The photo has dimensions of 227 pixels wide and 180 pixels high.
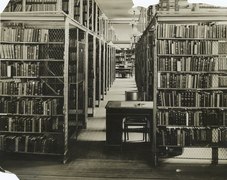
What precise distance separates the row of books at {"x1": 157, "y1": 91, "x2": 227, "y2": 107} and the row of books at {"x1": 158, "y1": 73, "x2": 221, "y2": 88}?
130 mm

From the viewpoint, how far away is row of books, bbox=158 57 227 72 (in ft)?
19.1

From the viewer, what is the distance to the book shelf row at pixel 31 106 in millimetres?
5875

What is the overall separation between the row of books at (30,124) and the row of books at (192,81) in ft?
6.16

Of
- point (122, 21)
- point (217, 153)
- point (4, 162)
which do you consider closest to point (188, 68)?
point (217, 153)

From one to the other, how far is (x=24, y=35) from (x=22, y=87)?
0.85 meters

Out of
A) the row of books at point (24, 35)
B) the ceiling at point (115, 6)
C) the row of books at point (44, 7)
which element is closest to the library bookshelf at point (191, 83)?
the row of books at point (24, 35)

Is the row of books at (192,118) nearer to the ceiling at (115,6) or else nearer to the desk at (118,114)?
the desk at (118,114)

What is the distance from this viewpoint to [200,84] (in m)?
5.86

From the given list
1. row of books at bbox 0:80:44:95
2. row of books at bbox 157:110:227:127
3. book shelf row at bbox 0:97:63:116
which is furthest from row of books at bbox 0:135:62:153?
row of books at bbox 157:110:227:127

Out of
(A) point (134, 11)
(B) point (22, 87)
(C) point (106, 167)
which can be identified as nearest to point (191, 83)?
(C) point (106, 167)

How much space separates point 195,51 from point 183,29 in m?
0.41

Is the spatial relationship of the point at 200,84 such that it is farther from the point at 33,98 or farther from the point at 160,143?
the point at 33,98

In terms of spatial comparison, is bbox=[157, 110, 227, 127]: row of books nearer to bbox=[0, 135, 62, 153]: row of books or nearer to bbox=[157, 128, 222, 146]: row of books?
bbox=[157, 128, 222, 146]: row of books

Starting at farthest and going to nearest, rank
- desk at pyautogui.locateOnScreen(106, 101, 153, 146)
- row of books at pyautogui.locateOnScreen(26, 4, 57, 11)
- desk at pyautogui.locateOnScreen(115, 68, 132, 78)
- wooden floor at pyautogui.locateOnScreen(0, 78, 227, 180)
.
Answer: desk at pyautogui.locateOnScreen(115, 68, 132, 78), row of books at pyautogui.locateOnScreen(26, 4, 57, 11), desk at pyautogui.locateOnScreen(106, 101, 153, 146), wooden floor at pyautogui.locateOnScreen(0, 78, 227, 180)
